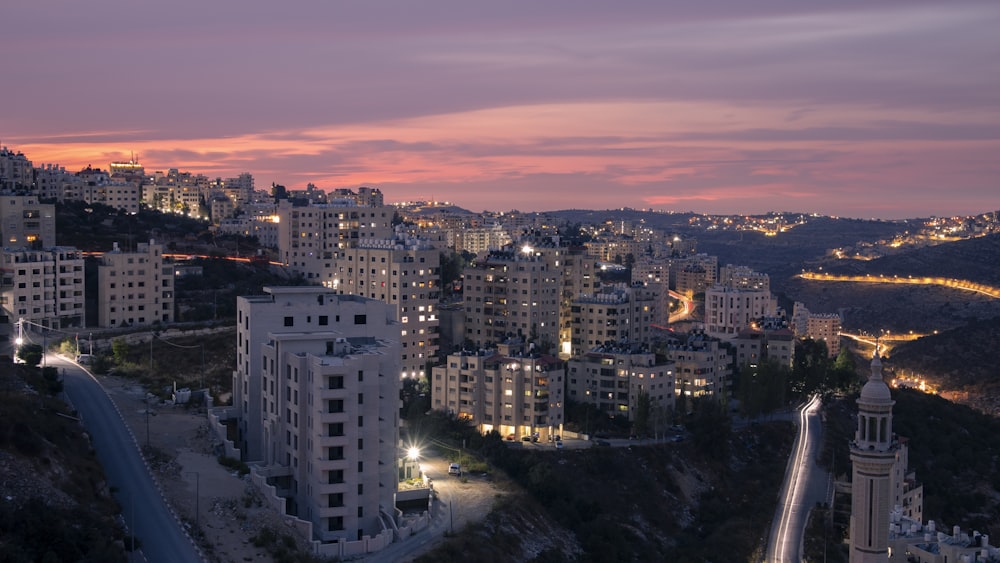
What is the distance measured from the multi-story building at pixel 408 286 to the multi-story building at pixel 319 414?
16730 millimetres

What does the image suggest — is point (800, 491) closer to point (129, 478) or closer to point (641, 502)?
point (641, 502)

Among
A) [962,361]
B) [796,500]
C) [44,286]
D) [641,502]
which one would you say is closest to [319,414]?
[641,502]

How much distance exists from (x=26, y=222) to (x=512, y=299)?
23428mm

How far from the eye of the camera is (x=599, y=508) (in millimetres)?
37250

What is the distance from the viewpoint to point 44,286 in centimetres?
4484

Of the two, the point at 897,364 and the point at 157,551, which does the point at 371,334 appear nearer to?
the point at 157,551

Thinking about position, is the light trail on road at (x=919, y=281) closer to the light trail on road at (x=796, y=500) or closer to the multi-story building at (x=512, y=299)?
the light trail on road at (x=796, y=500)

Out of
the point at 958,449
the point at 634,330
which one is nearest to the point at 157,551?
the point at 634,330

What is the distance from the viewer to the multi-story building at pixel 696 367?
48.8 metres

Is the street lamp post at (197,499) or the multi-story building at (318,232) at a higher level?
the multi-story building at (318,232)

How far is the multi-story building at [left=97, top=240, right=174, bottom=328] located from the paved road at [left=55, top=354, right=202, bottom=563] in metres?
12.4

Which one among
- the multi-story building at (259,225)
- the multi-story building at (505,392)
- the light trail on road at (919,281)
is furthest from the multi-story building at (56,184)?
the light trail on road at (919,281)

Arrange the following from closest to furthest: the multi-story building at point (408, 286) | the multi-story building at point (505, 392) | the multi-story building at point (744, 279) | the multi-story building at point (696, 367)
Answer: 1. the multi-story building at point (505, 392)
2. the multi-story building at point (696, 367)
3. the multi-story building at point (408, 286)
4. the multi-story building at point (744, 279)

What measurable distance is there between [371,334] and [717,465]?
1685 centimetres
